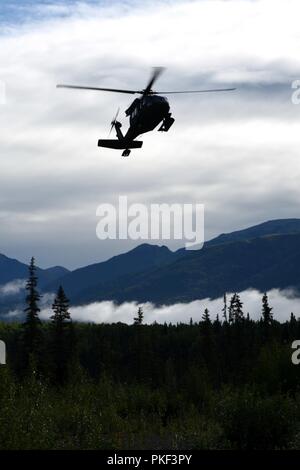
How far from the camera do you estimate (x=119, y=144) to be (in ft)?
103

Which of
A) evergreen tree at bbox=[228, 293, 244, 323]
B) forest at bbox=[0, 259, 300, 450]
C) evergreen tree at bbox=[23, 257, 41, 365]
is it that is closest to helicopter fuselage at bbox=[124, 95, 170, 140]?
forest at bbox=[0, 259, 300, 450]

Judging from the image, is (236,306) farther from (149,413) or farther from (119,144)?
(149,413)

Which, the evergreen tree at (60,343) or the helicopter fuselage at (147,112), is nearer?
the helicopter fuselage at (147,112)

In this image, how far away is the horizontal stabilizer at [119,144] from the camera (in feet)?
103

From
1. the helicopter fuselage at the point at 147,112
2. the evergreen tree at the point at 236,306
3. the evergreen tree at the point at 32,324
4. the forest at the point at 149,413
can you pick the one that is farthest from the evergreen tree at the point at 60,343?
the evergreen tree at the point at 236,306

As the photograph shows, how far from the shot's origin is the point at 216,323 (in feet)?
571

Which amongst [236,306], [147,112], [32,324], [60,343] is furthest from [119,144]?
[236,306]

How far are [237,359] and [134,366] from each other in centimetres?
1454

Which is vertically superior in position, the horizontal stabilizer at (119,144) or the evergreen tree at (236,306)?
the evergreen tree at (236,306)

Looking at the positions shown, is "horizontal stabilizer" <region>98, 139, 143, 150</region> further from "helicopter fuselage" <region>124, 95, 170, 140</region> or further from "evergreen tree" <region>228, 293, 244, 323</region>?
"evergreen tree" <region>228, 293, 244, 323</region>

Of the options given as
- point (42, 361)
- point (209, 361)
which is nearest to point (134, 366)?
point (209, 361)

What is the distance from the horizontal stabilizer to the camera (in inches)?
1240

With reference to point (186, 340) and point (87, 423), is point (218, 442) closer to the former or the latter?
point (87, 423)

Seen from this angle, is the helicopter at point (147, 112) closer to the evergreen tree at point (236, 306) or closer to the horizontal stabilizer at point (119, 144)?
the horizontal stabilizer at point (119, 144)
